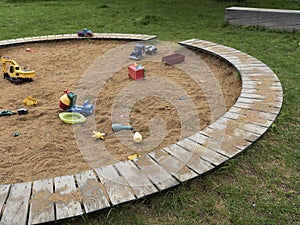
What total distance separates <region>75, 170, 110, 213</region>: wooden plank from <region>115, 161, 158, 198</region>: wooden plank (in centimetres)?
17

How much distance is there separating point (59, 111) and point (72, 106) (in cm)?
17

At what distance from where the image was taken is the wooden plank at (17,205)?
62.1 inches

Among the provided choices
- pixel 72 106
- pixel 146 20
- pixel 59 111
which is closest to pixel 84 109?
pixel 72 106

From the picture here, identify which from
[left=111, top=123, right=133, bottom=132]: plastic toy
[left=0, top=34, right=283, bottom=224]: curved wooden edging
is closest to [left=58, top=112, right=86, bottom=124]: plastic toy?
[left=111, top=123, right=133, bottom=132]: plastic toy

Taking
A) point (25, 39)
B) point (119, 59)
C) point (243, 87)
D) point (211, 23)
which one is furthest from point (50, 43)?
point (243, 87)

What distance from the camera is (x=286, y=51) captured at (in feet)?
14.2

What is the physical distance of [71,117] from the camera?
2902 millimetres

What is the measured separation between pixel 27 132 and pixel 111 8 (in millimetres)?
6312

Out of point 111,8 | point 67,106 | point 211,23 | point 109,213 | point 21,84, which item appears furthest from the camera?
point 111,8

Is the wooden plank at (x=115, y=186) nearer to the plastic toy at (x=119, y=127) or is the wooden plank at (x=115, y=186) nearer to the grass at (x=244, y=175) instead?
the grass at (x=244, y=175)

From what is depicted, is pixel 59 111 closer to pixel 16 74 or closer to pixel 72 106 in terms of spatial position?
pixel 72 106

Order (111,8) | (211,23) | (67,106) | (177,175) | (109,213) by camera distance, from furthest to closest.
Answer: (111,8) < (211,23) < (67,106) < (177,175) < (109,213)

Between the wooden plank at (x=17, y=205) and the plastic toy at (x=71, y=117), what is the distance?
1.05 m

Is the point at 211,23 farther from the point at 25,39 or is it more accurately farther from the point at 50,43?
the point at 25,39
